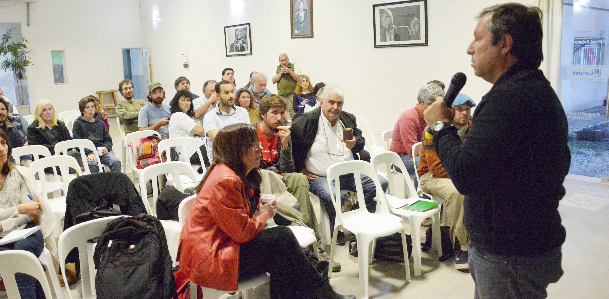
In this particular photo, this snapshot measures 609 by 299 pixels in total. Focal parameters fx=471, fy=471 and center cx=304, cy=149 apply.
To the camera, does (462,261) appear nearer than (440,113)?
No

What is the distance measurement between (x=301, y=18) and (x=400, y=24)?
206 cm

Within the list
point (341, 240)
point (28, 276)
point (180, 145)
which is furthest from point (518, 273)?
point (180, 145)

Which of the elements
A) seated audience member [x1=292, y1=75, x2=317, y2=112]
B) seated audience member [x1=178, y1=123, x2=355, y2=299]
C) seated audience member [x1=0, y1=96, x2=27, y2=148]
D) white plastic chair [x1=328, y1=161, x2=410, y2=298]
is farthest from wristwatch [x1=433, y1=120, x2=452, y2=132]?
seated audience member [x1=292, y1=75, x2=317, y2=112]

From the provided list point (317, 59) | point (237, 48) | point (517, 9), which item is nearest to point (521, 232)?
point (517, 9)

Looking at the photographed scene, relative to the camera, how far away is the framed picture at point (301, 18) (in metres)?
7.71

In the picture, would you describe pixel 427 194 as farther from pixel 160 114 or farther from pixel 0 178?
pixel 160 114

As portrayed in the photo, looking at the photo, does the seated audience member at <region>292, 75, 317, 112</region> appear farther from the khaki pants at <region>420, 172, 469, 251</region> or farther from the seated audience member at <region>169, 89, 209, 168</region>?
the khaki pants at <region>420, 172, 469, 251</region>

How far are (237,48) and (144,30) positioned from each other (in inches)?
171

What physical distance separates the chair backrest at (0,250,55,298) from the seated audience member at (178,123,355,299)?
587 mm

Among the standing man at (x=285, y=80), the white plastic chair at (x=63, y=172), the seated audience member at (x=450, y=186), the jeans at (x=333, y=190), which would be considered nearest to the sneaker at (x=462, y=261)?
the seated audience member at (x=450, y=186)

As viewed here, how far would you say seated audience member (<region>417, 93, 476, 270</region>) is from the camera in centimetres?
322

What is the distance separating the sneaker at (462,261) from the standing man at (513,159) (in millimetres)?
1956

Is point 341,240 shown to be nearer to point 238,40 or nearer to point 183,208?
point 183,208

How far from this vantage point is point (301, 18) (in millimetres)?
7895
